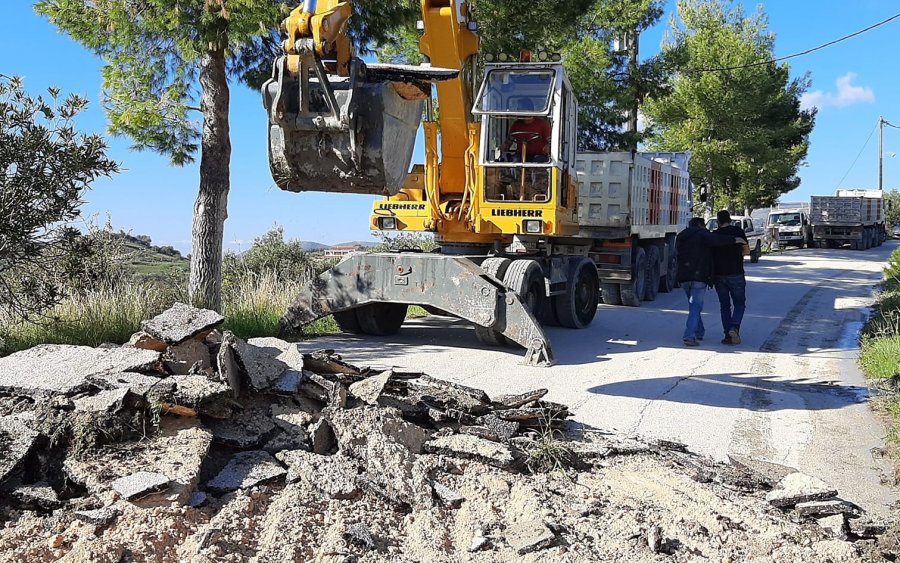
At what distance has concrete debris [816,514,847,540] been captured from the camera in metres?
4.19

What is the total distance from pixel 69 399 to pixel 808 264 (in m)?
28.8

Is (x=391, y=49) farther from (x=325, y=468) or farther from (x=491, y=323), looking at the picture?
(x=325, y=468)

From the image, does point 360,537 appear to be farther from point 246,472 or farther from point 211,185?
point 211,185

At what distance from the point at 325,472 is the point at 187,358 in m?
1.78

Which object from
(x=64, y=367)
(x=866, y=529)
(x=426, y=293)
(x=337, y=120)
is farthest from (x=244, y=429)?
(x=426, y=293)

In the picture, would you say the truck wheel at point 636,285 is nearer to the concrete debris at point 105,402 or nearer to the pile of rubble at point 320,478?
the pile of rubble at point 320,478

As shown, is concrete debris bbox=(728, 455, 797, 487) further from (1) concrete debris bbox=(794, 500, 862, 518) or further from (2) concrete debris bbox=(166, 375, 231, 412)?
(2) concrete debris bbox=(166, 375, 231, 412)

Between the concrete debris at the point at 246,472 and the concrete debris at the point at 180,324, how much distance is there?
1361 mm

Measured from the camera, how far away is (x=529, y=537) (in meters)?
4.04

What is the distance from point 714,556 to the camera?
3.97 meters

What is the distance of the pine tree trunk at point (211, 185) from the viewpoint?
11578mm

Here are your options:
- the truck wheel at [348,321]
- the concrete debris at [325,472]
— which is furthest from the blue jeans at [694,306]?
the concrete debris at [325,472]

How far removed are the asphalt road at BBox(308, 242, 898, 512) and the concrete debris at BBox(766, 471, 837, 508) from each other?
55 centimetres

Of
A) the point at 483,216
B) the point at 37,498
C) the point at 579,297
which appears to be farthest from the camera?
the point at 579,297
